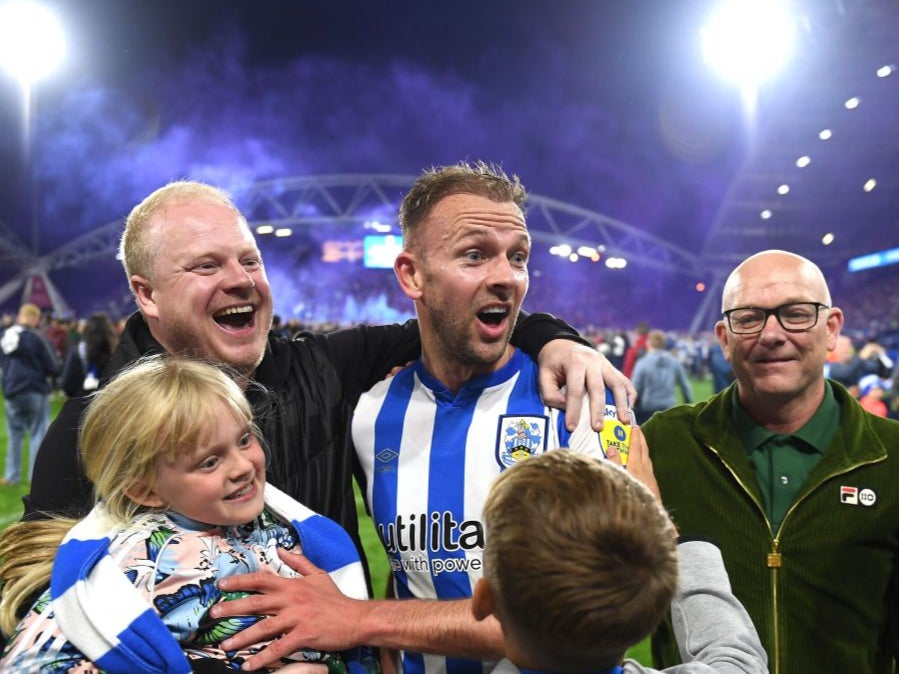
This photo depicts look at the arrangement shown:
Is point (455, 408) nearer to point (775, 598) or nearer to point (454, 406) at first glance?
point (454, 406)

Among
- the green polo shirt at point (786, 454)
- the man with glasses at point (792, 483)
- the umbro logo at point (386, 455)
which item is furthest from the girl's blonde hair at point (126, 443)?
the green polo shirt at point (786, 454)

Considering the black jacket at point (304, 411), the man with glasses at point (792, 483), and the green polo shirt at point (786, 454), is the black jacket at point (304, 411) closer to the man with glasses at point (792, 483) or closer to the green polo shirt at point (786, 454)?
the man with glasses at point (792, 483)

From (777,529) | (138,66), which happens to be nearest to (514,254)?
(777,529)

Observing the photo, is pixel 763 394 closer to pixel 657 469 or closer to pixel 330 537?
pixel 657 469

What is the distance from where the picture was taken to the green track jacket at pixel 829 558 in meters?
2.08

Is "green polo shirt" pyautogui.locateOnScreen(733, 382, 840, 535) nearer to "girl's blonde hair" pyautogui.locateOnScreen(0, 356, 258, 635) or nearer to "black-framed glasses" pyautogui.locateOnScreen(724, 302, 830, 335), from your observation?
"black-framed glasses" pyautogui.locateOnScreen(724, 302, 830, 335)

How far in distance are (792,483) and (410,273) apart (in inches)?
52.8

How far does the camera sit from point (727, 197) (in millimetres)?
35812

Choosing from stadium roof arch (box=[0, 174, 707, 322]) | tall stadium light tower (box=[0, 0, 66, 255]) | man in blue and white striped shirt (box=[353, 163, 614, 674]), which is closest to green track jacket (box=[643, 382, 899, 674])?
man in blue and white striped shirt (box=[353, 163, 614, 674])

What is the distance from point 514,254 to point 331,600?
3.23 feet

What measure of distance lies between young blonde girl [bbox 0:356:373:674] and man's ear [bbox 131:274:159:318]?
33 centimetres

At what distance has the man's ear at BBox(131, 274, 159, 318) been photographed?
1864mm

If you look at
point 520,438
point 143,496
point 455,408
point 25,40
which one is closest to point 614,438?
point 520,438

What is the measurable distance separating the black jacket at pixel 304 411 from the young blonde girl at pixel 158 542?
0.53ft
